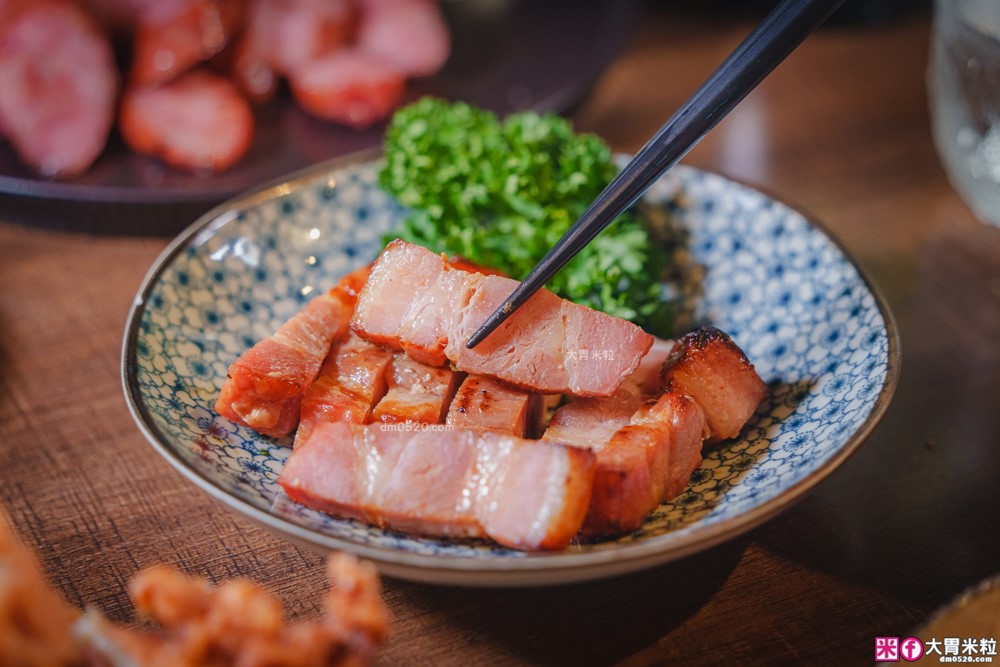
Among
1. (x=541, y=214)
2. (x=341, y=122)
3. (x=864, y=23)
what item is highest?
(x=864, y=23)

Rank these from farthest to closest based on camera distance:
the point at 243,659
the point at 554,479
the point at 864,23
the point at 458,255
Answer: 1. the point at 864,23
2. the point at 458,255
3. the point at 554,479
4. the point at 243,659

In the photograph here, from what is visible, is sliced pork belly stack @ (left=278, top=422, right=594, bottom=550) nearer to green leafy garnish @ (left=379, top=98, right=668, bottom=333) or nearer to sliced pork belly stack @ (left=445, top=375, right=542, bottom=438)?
sliced pork belly stack @ (left=445, top=375, right=542, bottom=438)

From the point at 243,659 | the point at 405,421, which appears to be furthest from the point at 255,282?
the point at 243,659

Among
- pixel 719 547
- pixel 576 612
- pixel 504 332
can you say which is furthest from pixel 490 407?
pixel 719 547

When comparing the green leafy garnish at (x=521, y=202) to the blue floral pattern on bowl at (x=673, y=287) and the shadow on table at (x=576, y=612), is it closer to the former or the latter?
the blue floral pattern on bowl at (x=673, y=287)

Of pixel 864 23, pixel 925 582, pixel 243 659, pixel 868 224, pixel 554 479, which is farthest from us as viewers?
pixel 864 23

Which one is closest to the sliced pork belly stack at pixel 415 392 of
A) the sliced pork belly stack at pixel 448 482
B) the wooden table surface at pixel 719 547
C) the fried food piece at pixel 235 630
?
the sliced pork belly stack at pixel 448 482

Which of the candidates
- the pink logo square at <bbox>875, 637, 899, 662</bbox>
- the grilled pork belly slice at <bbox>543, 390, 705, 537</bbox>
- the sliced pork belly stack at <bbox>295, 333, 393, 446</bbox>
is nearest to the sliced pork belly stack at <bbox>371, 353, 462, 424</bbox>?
the sliced pork belly stack at <bbox>295, 333, 393, 446</bbox>

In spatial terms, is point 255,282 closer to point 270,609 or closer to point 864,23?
point 270,609
